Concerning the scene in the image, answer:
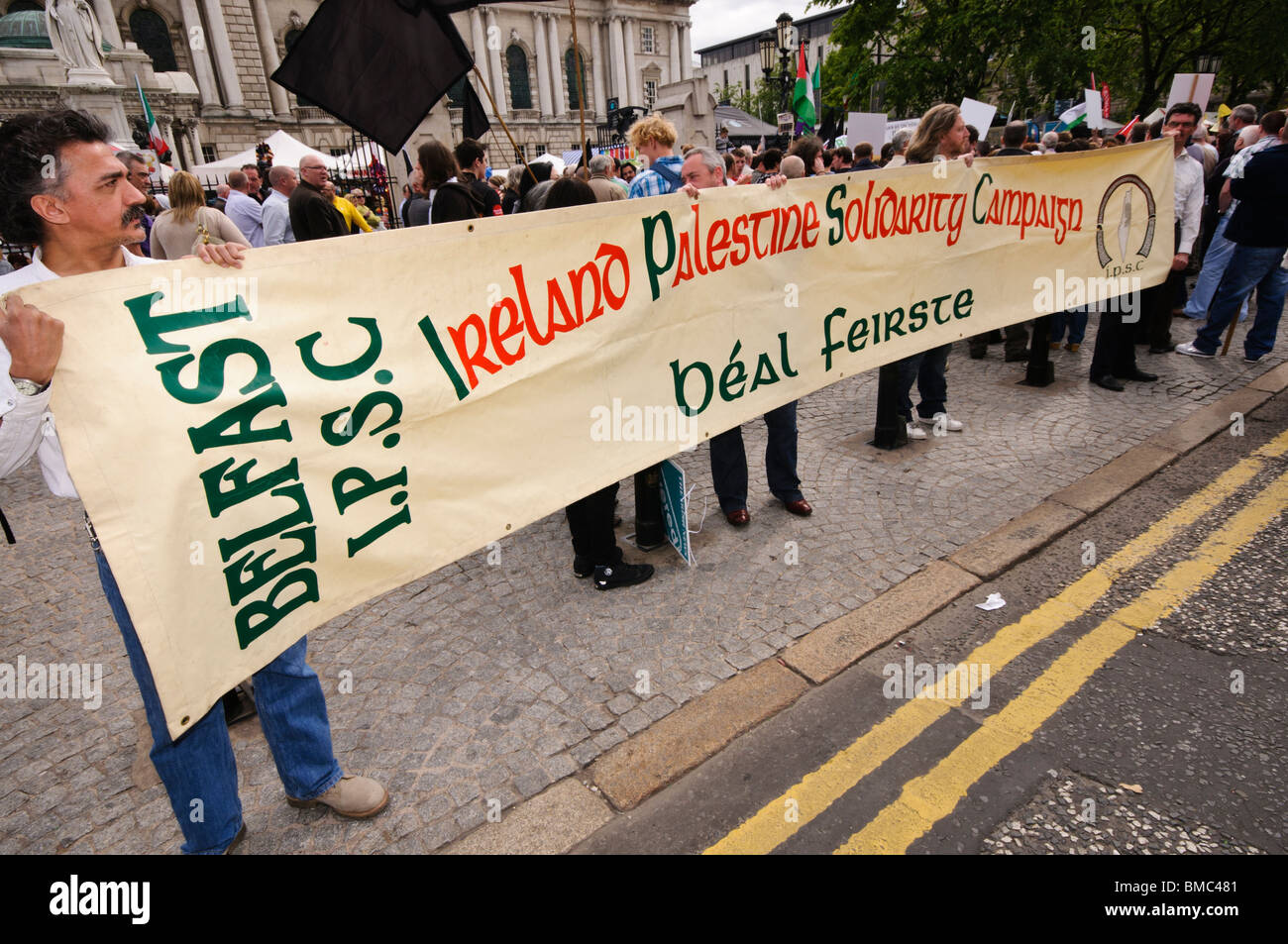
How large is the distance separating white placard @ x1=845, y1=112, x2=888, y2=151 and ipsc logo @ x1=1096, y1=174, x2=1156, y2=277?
5.44 metres

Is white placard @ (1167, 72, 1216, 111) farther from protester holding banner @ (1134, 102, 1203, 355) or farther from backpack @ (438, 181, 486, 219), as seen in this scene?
backpack @ (438, 181, 486, 219)

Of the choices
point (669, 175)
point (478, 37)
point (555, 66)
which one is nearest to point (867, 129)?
point (669, 175)

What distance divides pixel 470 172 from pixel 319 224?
83.4 inches

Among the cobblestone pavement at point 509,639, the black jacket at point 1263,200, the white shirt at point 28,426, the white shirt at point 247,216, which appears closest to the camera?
the white shirt at point 28,426

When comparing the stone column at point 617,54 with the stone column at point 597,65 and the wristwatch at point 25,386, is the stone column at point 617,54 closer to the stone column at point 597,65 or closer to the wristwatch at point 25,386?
the stone column at point 597,65

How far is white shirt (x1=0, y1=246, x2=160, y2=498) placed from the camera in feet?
5.57

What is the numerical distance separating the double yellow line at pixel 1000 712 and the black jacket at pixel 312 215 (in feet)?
16.9

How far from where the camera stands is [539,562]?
163 inches

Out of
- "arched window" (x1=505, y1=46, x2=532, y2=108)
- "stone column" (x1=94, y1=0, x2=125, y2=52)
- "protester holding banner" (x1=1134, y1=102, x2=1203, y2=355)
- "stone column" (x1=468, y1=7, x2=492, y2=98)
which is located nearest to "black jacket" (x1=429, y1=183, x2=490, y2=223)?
"protester holding banner" (x1=1134, y1=102, x2=1203, y2=355)

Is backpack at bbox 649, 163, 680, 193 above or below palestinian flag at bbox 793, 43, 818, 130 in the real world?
below

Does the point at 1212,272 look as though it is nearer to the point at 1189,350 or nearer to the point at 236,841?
the point at 1189,350

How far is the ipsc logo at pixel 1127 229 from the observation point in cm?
586

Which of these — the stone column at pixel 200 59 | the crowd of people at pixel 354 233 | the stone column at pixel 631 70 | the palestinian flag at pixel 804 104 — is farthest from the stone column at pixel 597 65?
the crowd of people at pixel 354 233
